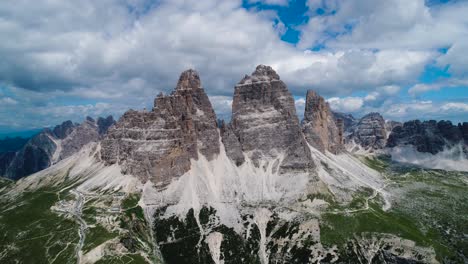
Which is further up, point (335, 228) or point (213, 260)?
point (335, 228)

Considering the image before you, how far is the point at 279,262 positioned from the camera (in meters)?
181

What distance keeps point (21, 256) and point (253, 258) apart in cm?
12517

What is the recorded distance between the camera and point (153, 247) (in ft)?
623

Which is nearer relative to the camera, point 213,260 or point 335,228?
point 213,260

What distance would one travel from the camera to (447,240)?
188 metres

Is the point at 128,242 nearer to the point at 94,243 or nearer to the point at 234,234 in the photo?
the point at 94,243

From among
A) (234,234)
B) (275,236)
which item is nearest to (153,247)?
(234,234)

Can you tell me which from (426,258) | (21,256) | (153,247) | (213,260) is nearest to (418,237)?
(426,258)

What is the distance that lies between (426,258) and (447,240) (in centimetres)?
2898

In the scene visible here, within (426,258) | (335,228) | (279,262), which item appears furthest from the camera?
A: (335,228)

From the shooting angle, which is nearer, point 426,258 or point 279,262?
point 426,258

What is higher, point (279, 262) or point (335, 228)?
point (335, 228)

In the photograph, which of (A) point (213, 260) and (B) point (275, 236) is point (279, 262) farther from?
(A) point (213, 260)

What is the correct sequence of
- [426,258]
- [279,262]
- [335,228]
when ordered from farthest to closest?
1. [335,228]
2. [279,262]
3. [426,258]
